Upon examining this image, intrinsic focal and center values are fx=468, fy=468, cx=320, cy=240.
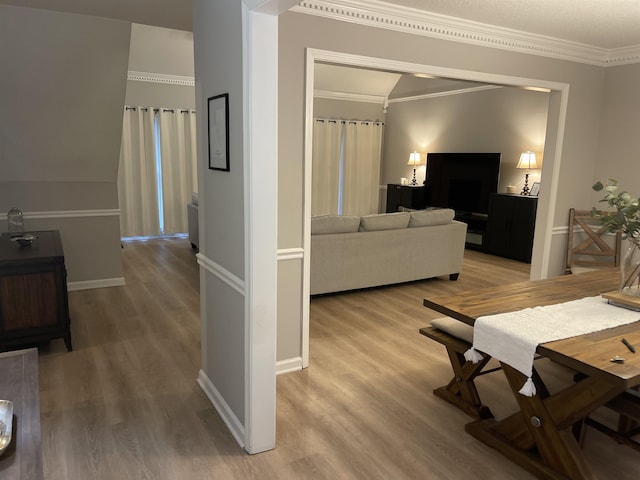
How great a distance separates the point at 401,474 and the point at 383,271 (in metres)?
2.97

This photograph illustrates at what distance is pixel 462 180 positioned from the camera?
7.47 metres

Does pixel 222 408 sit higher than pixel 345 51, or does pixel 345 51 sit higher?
pixel 345 51

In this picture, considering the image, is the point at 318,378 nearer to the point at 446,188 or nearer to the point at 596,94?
the point at 596,94

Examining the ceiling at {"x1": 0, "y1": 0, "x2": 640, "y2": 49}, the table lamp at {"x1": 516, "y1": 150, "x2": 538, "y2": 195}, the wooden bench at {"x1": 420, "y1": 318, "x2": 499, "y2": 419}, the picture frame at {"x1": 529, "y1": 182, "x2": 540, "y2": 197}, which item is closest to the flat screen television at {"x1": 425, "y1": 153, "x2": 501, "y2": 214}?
the table lamp at {"x1": 516, "y1": 150, "x2": 538, "y2": 195}

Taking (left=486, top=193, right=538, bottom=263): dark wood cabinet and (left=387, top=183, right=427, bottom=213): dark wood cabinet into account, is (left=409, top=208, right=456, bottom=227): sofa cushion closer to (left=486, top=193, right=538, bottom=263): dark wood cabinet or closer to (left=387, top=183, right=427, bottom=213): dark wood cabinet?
(left=486, top=193, right=538, bottom=263): dark wood cabinet

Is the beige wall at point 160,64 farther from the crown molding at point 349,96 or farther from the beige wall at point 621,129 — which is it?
the beige wall at point 621,129

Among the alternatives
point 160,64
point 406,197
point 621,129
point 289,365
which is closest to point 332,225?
point 289,365

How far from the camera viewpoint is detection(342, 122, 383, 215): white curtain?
8891mm

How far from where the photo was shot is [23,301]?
3.25m

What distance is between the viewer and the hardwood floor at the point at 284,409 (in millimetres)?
2252

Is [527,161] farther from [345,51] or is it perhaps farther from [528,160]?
[345,51]

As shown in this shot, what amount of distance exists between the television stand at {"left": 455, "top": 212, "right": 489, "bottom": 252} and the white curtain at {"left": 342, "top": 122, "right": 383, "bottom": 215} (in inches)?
85.9

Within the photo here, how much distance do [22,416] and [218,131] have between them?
152 centimetres

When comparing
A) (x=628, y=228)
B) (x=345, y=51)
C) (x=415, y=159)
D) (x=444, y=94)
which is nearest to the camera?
(x=628, y=228)
